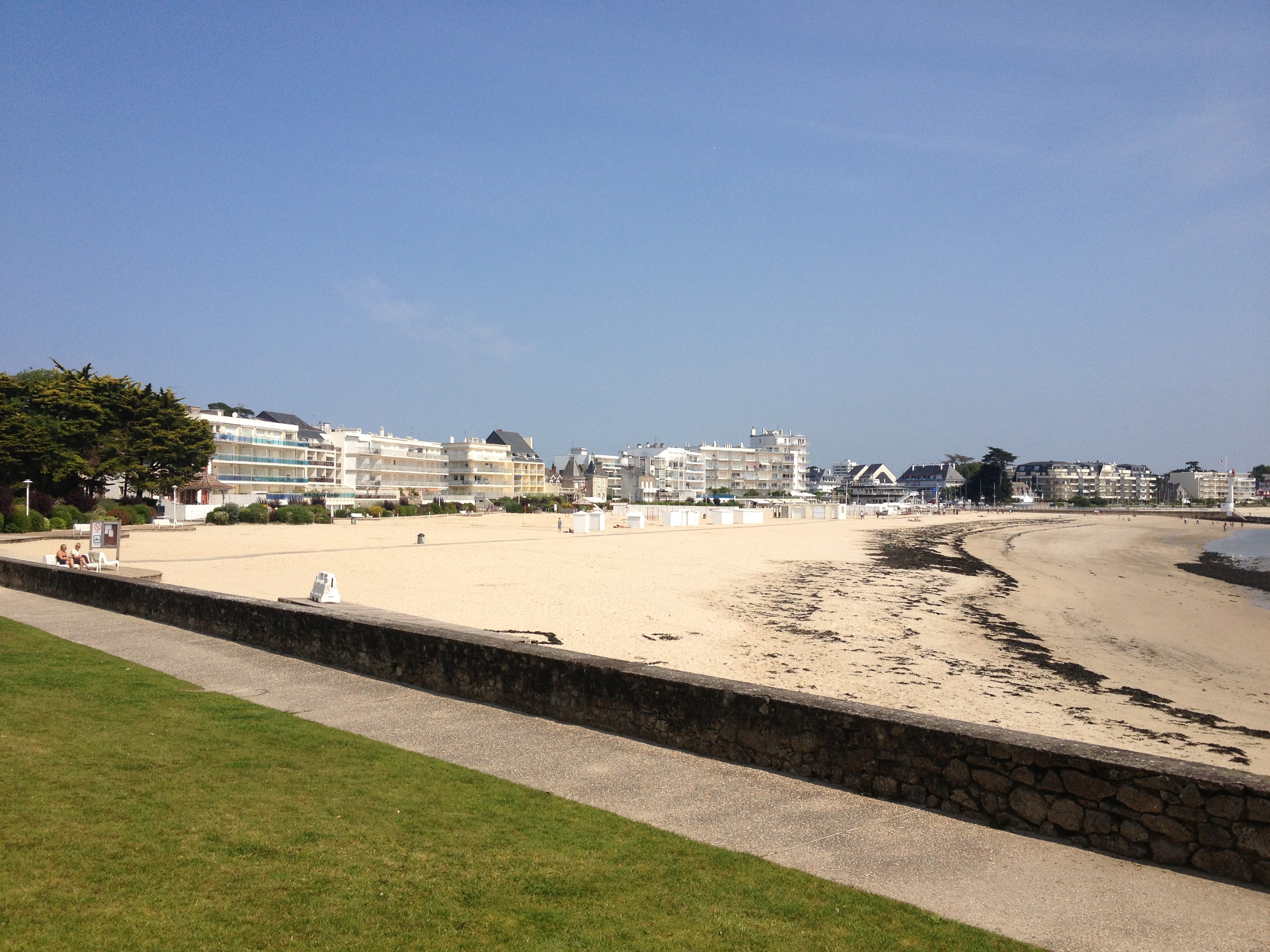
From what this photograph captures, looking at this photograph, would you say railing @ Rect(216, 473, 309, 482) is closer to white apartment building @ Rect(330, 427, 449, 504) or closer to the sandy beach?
white apartment building @ Rect(330, 427, 449, 504)

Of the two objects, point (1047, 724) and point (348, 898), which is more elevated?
point (348, 898)

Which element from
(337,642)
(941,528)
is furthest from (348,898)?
(941,528)

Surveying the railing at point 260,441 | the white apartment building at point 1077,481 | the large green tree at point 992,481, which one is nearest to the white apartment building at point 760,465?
the large green tree at point 992,481

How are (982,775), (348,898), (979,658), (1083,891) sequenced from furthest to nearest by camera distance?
(979,658), (982,775), (1083,891), (348,898)

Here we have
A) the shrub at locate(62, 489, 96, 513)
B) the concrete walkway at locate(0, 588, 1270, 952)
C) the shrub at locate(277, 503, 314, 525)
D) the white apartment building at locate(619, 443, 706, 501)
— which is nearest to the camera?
the concrete walkway at locate(0, 588, 1270, 952)

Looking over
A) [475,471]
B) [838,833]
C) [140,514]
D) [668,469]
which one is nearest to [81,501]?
[140,514]

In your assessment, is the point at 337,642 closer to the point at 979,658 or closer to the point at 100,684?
the point at 100,684

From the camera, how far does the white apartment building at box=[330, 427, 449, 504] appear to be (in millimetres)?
97688

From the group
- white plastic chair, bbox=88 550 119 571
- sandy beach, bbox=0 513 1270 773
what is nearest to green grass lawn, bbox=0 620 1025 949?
sandy beach, bbox=0 513 1270 773

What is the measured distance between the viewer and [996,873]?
4613 mm

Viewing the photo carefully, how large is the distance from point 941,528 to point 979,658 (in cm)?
5678

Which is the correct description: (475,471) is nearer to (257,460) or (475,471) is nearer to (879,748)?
(257,460)

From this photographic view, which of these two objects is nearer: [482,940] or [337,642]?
[482,940]

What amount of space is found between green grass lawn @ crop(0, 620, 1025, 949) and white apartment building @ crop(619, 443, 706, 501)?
135186mm
